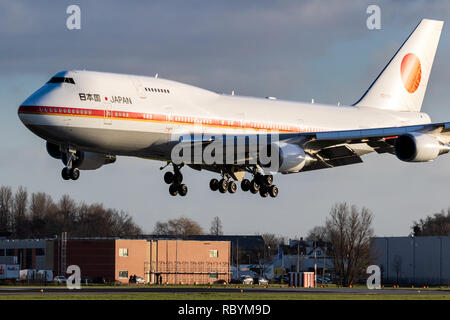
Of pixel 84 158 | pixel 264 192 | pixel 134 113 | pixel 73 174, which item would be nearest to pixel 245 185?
pixel 264 192

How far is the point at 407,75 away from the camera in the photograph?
8862cm

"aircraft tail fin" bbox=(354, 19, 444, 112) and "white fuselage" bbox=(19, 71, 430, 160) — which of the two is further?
"aircraft tail fin" bbox=(354, 19, 444, 112)

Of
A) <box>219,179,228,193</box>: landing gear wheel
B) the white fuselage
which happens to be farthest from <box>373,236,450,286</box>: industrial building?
<box>219,179,228,193</box>: landing gear wheel

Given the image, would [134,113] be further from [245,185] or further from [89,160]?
[245,185]

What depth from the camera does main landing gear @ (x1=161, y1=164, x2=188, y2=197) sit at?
2881 inches

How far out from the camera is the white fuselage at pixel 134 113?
200 ft

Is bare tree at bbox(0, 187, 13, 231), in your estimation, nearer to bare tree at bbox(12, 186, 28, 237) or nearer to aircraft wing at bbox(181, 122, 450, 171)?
bare tree at bbox(12, 186, 28, 237)

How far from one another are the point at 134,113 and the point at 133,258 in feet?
270

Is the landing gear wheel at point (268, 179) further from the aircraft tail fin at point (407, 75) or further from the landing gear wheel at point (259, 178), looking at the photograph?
the aircraft tail fin at point (407, 75)

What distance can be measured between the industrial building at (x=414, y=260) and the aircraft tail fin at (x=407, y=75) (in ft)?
188

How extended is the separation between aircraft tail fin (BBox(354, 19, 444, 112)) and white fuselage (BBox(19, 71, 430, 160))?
1524cm
